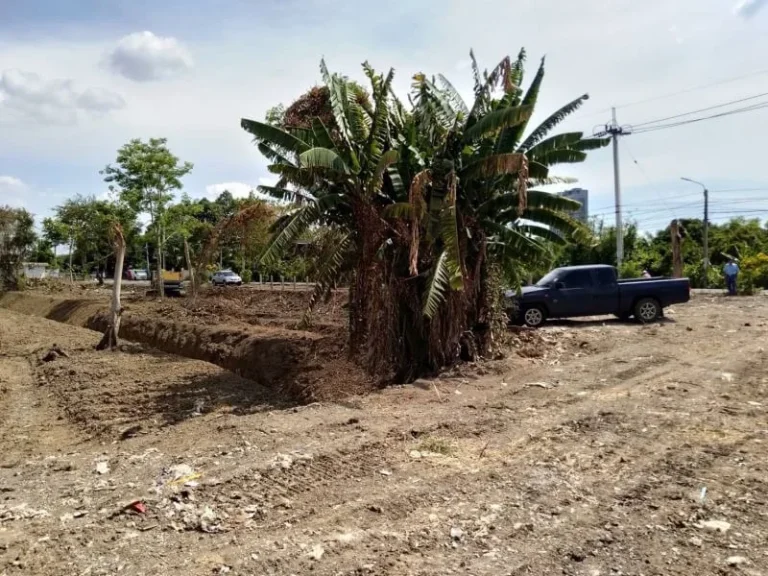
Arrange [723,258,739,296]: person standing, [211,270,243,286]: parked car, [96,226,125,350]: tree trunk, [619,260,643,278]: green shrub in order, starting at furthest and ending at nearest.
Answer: [211,270,243,286]: parked car
[619,260,643,278]: green shrub
[723,258,739,296]: person standing
[96,226,125,350]: tree trunk

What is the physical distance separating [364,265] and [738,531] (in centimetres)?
806

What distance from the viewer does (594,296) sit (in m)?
18.0

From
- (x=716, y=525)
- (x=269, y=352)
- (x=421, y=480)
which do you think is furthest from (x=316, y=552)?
(x=269, y=352)

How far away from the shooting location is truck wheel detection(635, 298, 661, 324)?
18047 millimetres

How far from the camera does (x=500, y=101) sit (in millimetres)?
12281

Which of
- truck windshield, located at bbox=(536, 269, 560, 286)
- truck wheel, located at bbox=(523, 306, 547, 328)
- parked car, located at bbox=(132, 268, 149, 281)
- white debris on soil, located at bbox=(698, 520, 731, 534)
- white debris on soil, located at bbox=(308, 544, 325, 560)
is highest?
parked car, located at bbox=(132, 268, 149, 281)

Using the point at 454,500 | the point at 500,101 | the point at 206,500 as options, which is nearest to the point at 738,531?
the point at 454,500

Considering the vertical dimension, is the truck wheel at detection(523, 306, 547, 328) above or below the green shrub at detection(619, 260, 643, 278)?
below

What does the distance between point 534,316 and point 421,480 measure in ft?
40.7

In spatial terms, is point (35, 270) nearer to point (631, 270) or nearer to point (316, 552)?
point (631, 270)

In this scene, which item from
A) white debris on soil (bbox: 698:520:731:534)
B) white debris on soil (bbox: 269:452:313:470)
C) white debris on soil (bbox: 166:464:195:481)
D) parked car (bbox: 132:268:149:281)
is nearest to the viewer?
white debris on soil (bbox: 698:520:731:534)

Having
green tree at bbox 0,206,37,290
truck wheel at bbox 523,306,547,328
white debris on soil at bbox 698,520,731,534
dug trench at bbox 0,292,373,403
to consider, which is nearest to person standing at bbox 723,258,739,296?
truck wheel at bbox 523,306,547,328

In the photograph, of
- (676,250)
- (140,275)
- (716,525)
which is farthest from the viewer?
(140,275)

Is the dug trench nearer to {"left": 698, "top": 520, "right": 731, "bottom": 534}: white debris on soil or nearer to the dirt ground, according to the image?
the dirt ground
